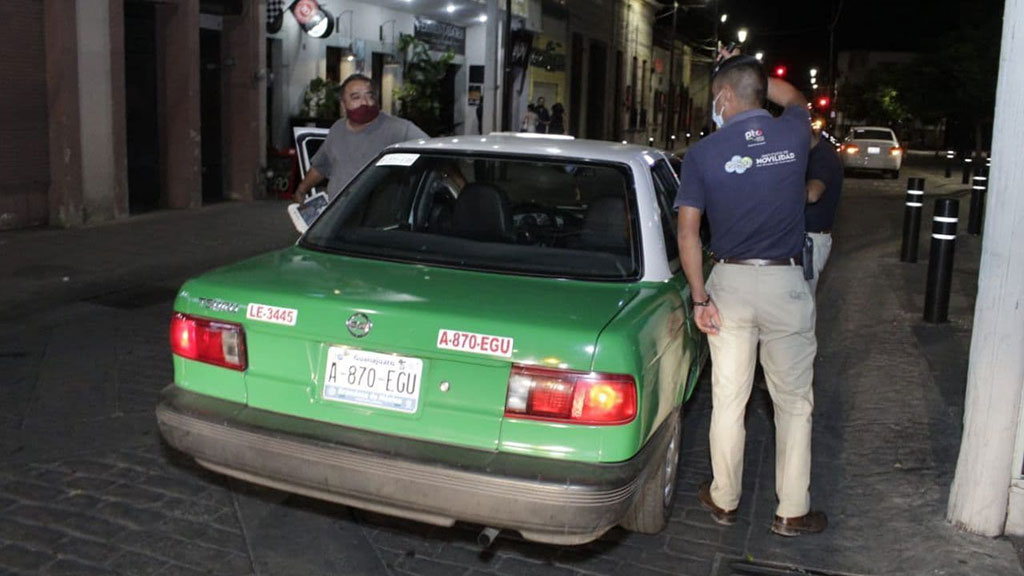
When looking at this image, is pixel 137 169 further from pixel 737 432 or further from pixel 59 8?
pixel 737 432

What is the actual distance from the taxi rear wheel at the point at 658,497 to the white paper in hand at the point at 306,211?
229 cm

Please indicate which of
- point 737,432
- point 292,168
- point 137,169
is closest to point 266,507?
point 737,432

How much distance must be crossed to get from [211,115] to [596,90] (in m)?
25.7

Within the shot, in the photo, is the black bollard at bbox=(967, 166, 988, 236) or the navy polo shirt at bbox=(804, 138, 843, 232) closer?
the navy polo shirt at bbox=(804, 138, 843, 232)

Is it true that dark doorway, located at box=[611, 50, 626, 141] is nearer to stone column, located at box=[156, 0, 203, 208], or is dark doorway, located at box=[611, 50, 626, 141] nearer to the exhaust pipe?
stone column, located at box=[156, 0, 203, 208]

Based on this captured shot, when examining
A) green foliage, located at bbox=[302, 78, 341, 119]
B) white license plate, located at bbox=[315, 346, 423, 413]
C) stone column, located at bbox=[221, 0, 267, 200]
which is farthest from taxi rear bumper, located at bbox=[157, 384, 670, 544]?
green foliage, located at bbox=[302, 78, 341, 119]

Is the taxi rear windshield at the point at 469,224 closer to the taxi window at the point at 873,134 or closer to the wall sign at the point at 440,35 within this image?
the wall sign at the point at 440,35

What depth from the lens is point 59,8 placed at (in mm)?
12195

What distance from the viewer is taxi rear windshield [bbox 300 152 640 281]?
4289 millimetres

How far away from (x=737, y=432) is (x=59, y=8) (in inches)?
425

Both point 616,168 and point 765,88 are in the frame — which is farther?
point 616,168

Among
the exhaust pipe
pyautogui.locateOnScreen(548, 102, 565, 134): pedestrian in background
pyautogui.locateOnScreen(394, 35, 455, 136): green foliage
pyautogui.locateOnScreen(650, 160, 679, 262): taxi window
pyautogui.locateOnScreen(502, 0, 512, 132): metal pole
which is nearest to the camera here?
the exhaust pipe

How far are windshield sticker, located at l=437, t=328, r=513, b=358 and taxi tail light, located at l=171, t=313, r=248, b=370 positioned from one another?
811 mm

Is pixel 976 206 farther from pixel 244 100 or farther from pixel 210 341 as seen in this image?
pixel 210 341
